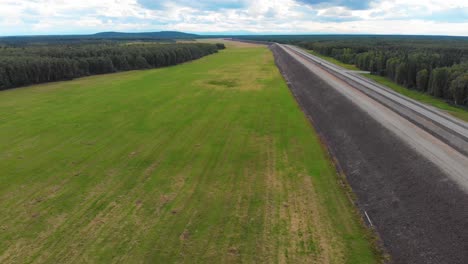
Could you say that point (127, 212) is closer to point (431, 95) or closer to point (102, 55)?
point (431, 95)

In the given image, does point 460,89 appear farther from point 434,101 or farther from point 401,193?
point 401,193

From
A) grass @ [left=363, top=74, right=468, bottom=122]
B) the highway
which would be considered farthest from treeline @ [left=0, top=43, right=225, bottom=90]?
grass @ [left=363, top=74, right=468, bottom=122]

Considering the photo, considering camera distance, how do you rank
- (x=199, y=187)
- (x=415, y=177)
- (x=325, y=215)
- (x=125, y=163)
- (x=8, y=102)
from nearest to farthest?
(x=325, y=215), (x=415, y=177), (x=199, y=187), (x=125, y=163), (x=8, y=102)

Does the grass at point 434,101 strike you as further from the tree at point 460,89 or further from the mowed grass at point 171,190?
the mowed grass at point 171,190

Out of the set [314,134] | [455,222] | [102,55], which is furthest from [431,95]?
[102,55]

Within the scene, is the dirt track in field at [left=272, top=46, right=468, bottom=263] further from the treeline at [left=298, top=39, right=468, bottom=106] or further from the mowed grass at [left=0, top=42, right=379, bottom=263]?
the treeline at [left=298, top=39, right=468, bottom=106]
